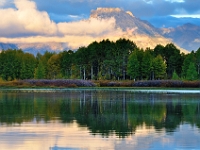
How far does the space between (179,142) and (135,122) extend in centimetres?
742

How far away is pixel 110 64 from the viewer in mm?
119312

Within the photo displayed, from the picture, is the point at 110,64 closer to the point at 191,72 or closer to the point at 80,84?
the point at 191,72

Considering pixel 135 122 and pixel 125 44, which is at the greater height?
pixel 125 44

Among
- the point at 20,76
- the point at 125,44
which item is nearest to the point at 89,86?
the point at 125,44

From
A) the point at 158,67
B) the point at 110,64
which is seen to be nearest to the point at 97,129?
the point at 158,67

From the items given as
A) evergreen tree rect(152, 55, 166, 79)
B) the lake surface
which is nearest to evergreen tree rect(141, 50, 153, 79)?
evergreen tree rect(152, 55, 166, 79)

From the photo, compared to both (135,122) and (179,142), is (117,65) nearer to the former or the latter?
(135,122)

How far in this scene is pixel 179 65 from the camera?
129m

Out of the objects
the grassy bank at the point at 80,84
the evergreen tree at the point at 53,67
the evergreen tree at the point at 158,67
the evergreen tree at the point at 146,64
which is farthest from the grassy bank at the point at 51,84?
the evergreen tree at the point at 53,67

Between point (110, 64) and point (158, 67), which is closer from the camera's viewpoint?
point (158, 67)

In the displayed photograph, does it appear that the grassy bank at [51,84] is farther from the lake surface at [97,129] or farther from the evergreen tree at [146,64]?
the lake surface at [97,129]

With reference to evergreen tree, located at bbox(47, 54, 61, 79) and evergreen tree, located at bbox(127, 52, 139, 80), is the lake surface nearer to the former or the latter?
evergreen tree, located at bbox(127, 52, 139, 80)

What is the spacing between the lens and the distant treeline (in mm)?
113875

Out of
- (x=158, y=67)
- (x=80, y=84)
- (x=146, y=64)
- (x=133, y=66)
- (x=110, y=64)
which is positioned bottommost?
(x=80, y=84)
